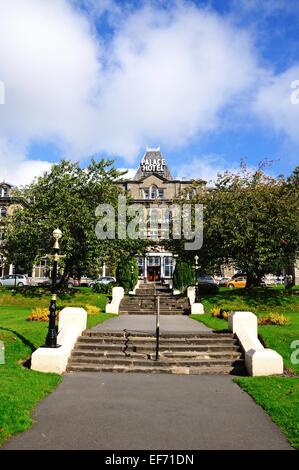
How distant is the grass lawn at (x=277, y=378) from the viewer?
697 cm

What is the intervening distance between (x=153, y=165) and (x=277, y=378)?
53438 mm

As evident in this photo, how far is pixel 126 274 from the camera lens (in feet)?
104

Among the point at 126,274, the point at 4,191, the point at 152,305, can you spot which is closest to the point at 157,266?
the point at 126,274

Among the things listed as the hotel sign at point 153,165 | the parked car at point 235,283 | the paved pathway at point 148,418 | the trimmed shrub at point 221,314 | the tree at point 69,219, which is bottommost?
the paved pathway at point 148,418

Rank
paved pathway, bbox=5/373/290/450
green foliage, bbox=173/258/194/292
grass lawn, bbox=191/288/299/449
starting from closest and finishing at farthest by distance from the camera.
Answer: paved pathway, bbox=5/373/290/450
grass lawn, bbox=191/288/299/449
green foliage, bbox=173/258/194/292

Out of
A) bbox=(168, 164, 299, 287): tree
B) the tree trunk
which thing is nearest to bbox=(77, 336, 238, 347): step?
bbox=(168, 164, 299, 287): tree

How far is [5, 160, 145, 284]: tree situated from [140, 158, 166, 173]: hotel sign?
28.9 metres

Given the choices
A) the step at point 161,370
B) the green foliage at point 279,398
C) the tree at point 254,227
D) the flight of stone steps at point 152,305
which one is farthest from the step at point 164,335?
the tree at point 254,227

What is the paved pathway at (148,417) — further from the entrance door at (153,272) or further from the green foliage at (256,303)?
the entrance door at (153,272)

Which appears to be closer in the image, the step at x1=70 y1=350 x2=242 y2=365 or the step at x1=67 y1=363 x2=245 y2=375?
the step at x1=67 y1=363 x2=245 y2=375

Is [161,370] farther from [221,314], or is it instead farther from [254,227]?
[254,227]

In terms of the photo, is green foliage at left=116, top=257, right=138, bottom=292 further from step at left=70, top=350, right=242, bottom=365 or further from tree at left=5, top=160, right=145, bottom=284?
step at left=70, top=350, right=242, bottom=365

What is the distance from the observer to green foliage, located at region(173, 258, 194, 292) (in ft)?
100

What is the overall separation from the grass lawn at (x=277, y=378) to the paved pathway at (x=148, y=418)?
0.68 feet
